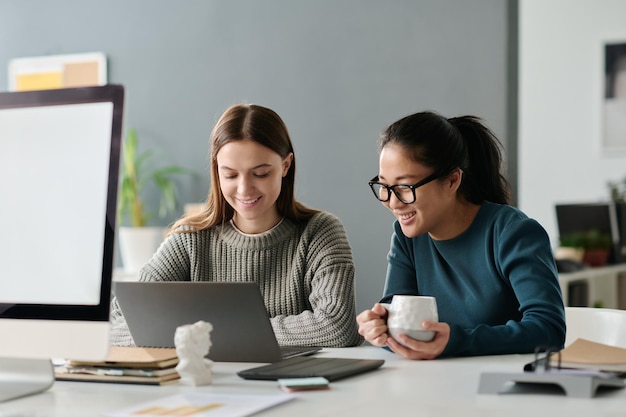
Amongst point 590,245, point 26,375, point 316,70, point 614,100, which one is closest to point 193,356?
point 26,375

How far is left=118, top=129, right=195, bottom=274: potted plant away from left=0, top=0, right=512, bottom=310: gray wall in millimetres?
84

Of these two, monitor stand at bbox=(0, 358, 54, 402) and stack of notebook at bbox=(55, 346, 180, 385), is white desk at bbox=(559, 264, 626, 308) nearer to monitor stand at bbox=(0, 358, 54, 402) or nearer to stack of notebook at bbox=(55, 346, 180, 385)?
→ stack of notebook at bbox=(55, 346, 180, 385)

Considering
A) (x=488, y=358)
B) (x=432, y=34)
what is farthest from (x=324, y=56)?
(x=488, y=358)

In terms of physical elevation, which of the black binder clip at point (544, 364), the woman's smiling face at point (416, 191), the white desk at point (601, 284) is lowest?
the white desk at point (601, 284)

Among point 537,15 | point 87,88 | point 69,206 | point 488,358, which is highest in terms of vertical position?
point 537,15

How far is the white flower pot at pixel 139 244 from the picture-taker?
4.21 metres

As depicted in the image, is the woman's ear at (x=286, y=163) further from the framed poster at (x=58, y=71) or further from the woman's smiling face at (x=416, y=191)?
the framed poster at (x=58, y=71)

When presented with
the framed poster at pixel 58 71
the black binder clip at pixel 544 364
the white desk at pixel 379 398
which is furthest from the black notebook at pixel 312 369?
the framed poster at pixel 58 71

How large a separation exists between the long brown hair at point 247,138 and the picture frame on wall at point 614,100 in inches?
180

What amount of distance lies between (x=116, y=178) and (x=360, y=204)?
9.00ft

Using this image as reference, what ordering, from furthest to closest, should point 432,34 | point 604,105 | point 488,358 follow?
point 604,105 < point 432,34 < point 488,358

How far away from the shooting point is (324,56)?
4.00 m

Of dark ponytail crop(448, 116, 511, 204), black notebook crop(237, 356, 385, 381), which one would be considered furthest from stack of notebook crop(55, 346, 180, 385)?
dark ponytail crop(448, 116, 511, 204)

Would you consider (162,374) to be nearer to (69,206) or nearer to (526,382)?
(69,206)
